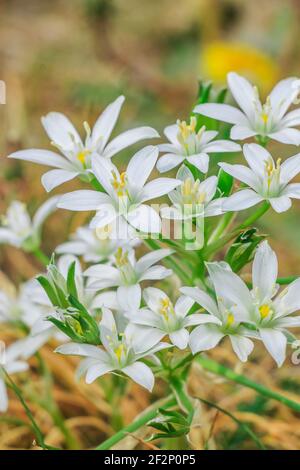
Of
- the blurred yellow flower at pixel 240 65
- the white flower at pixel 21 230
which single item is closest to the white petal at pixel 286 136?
the white flower at pixel 21 230

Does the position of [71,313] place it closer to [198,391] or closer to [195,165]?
[195,165]

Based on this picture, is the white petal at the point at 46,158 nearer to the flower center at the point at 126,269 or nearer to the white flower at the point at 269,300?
the flower center at the point at 126,269

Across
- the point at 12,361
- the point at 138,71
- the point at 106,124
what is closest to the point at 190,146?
the point at 106,124

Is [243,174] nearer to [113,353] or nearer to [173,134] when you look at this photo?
[173,134]

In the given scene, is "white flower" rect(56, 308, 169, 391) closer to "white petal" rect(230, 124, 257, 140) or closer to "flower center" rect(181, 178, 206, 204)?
"flower center" rect(181, 178, 206, 204)
